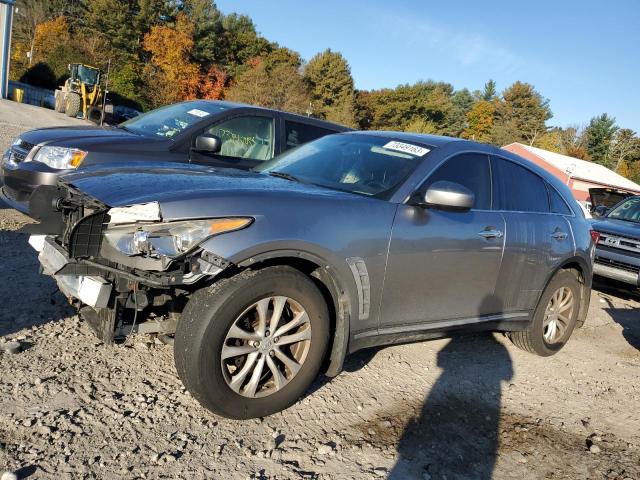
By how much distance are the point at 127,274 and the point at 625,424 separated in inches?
136

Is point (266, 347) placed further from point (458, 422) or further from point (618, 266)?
point (618, 266)

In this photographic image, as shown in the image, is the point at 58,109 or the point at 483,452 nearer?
the point at 483,452

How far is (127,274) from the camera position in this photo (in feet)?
8.88

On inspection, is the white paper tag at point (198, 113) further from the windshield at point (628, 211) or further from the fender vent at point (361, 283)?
the windshield at point (628, 211)

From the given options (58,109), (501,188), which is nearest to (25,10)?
(58,109)

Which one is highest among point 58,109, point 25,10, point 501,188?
point 25,10

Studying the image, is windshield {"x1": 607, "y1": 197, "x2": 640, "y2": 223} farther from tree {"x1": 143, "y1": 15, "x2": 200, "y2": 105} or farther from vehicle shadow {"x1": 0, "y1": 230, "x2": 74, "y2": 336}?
tree {"x1": 143, "y1": 15, "x2": 200, "y2": 105}

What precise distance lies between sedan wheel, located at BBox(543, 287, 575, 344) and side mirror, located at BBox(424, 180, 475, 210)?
1.86 m

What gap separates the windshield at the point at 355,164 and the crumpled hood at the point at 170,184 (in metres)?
0.26

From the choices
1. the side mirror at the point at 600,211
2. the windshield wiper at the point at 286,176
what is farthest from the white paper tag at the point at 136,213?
the side mirror at the point at 600,211

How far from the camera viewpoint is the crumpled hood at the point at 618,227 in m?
8.24

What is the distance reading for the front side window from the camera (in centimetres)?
630

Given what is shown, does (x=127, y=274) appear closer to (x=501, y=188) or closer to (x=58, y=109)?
(x=501, y=188)

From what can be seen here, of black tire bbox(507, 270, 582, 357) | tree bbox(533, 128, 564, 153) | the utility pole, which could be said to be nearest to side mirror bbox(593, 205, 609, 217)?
black tire bbox(507, 270, 582, 357)
